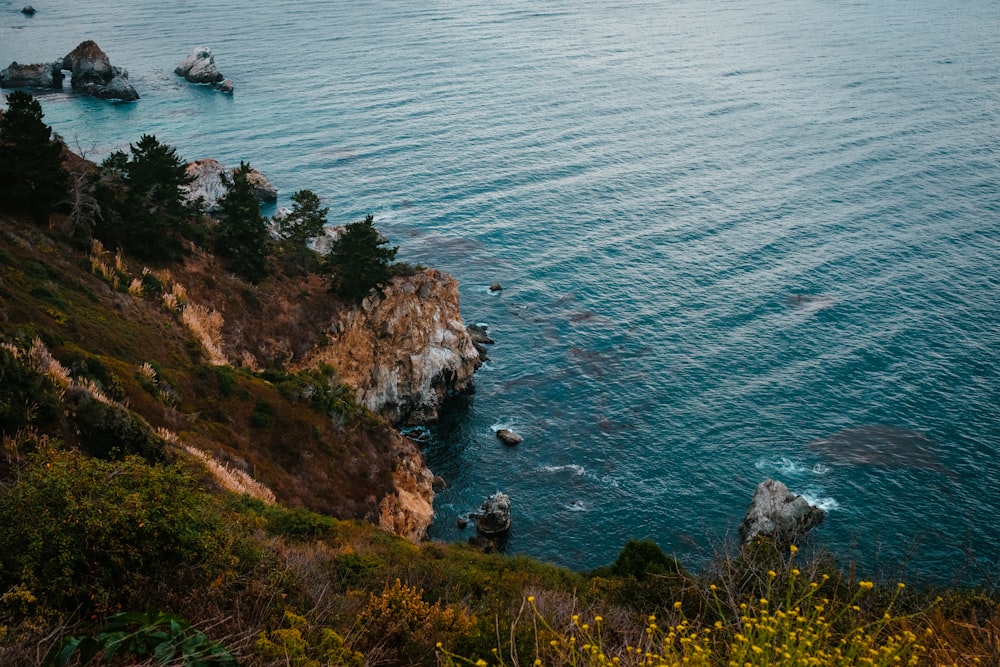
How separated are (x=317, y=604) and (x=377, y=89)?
516 feet

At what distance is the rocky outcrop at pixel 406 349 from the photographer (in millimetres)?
72625

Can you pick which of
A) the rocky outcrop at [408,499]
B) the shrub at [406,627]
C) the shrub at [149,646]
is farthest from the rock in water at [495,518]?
the shrub at [149,646]

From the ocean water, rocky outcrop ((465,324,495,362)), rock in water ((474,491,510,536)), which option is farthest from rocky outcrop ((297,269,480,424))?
rock in water ((474,491,510,536))

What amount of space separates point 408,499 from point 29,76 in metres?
145

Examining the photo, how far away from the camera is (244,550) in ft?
74.3

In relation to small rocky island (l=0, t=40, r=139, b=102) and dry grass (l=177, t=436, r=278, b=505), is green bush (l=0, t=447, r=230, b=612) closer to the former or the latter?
dry grass (l=177, t=436, r=278, b=505)

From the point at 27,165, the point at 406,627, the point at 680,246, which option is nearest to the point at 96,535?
the point at 406,627

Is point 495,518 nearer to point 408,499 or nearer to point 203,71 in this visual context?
point 408,499

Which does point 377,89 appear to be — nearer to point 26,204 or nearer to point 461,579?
point 26,204

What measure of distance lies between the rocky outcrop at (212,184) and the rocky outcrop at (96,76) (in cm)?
4957

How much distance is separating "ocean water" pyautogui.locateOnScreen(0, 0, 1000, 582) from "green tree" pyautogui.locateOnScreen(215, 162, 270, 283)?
72.8 ft

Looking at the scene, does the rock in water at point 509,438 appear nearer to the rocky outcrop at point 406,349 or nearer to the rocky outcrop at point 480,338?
the rocky outcrop at point 406,349

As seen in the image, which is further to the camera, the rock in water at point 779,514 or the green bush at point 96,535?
the rock in water at point 779,514

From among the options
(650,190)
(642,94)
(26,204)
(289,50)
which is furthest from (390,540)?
(289,50)
